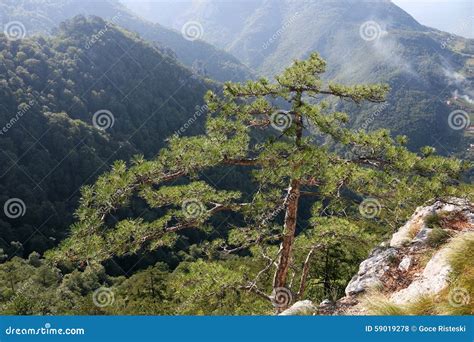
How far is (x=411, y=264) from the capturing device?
7574mm

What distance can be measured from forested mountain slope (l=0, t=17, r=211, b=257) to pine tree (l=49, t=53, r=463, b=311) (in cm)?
6264

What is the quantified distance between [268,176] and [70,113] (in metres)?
124

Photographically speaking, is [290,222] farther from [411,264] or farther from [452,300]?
[452,300]

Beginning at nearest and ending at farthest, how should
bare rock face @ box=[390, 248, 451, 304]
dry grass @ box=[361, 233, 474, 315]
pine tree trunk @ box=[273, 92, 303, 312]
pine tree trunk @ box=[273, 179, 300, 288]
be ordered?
dry grass @ box=[361, 233, 474, 315], bare rock face @ box=[390, 248, 451, 304], pine tree trunk @ box=[273, 92, 303, 312], pine tree trunk @ box=[273, 179, 300, 288]

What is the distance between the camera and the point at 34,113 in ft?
333

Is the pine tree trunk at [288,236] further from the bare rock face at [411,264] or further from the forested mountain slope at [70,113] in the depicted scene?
the forested mountain slope at [70,113]

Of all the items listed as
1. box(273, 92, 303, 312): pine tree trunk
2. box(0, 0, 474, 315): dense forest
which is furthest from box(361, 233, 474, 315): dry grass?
box(273, 92, 303, 312): pine tree trunk

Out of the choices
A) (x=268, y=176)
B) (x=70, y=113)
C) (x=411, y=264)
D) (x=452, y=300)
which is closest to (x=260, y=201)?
(x=268, y=176)

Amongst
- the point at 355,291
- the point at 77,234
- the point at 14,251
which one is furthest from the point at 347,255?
the point at 14,251

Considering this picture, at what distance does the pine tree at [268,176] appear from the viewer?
6.70 meters

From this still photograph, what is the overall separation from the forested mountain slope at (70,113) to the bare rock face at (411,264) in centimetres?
6306

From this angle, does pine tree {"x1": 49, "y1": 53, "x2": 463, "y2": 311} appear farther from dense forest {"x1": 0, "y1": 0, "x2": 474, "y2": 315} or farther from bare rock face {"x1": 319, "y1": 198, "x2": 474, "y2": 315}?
bare rock face {"x1": 319, "y1": 198, "x2": 474, "y2": 315}

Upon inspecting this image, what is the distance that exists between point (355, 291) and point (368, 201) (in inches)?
69.3

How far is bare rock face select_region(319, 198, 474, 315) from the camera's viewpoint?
6.43m
